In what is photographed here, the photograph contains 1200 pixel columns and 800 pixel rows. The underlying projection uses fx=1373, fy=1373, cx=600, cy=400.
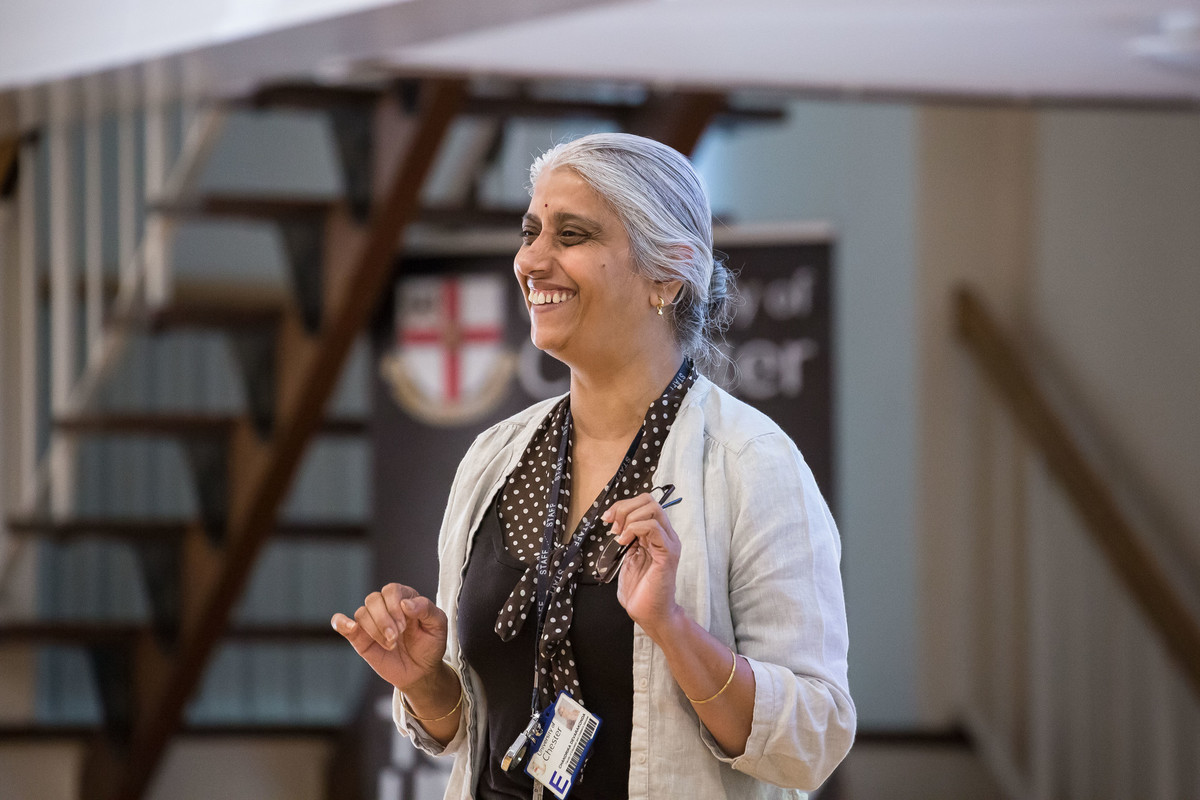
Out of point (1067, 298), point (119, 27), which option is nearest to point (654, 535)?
point (119, 27)

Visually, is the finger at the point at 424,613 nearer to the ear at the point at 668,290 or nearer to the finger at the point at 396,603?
the finger at the point at 396,603

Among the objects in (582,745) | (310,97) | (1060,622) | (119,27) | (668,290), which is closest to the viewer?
(582,745)

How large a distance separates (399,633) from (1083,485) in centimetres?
270

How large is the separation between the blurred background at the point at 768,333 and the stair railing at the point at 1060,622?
0.01 metres

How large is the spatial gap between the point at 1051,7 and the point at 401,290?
1960 millimetres

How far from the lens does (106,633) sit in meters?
3.70

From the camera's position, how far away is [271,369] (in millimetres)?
3590

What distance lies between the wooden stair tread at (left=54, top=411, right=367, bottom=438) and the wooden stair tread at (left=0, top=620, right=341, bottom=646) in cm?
53

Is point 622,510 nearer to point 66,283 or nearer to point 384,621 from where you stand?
point 384,621

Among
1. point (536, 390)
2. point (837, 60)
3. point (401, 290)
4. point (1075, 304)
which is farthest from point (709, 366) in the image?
point (1075, 304)

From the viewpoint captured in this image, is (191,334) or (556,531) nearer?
(556,531)

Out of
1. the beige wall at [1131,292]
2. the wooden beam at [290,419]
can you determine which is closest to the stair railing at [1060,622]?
the beige wall at [1131,292]

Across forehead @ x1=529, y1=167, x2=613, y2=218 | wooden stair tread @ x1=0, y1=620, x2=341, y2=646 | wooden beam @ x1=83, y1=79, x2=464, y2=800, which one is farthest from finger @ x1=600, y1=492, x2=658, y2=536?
wooden stair tread @ x1=0, y1=620, x2=341, y2=646

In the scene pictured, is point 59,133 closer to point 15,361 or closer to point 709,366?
point 15,361
